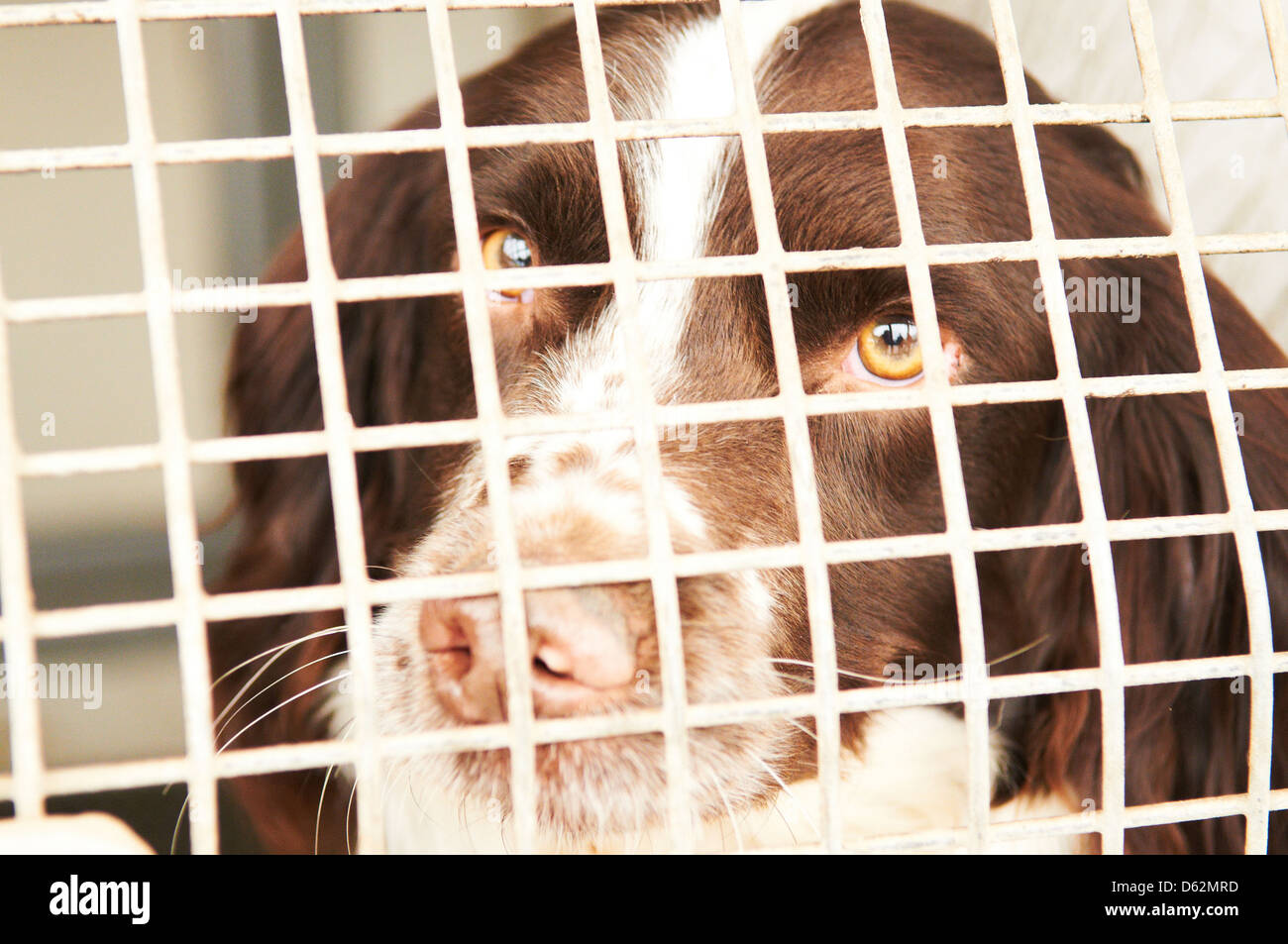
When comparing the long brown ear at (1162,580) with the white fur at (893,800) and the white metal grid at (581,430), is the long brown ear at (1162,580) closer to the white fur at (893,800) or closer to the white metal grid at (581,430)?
the white fur at (893,800)

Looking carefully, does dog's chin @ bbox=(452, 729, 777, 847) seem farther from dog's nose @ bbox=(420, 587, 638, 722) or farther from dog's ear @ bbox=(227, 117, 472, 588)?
dog's ear @ bbox=(227, 117, 472, 588)

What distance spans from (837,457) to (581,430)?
66 cm

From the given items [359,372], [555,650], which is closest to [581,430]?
[555,650]

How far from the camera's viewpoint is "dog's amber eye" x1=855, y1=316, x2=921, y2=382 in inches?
51.1

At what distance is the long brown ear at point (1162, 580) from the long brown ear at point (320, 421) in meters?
0.98

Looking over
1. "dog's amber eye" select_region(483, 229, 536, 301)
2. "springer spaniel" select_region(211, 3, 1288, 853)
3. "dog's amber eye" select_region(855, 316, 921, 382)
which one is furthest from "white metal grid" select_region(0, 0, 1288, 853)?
"dog's amber eye" select_region(483, 229, 536, 301)

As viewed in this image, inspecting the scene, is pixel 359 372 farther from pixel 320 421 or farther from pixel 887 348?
pixel 887 348

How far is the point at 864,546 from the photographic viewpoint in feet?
2.52

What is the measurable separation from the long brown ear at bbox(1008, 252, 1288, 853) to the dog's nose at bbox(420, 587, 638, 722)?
73cm

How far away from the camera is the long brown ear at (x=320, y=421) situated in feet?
5.59

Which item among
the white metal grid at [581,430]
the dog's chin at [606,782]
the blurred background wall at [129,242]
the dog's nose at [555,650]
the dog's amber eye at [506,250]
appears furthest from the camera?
the blurred background wall at [129,242]

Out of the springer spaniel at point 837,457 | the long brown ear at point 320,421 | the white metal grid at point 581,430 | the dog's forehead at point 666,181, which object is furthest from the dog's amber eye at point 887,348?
the long brown ear at point 320,421

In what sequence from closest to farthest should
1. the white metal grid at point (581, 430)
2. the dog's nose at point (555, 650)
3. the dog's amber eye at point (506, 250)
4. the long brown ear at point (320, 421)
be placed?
the white metal grid at point (581, 430), the dog's nose at point (555, 650), the dog's amber eye at point (506, 250), the long brown ear at point (320, 421)

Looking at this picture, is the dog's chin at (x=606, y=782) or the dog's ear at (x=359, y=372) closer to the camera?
the dog's chin at (x=606, y=782)
